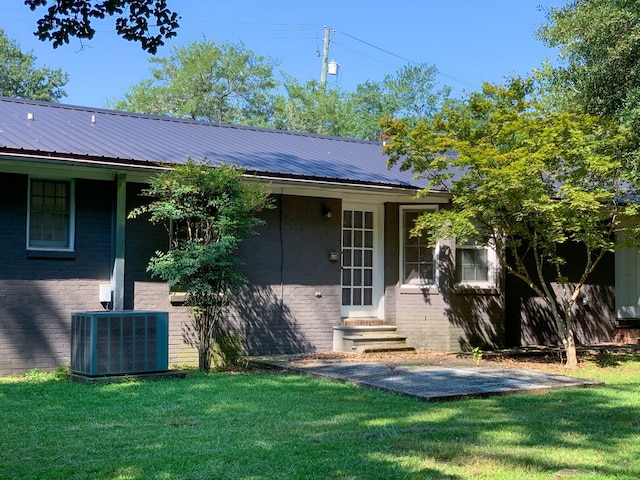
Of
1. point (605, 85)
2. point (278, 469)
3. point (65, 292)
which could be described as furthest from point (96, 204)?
point (605, 85)

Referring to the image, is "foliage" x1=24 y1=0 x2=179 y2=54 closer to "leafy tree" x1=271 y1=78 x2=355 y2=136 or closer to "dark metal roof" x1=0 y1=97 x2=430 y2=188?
"dark metal roof" x1=0 y1=97 x2=430 y2=188

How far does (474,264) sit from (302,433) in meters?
8.05

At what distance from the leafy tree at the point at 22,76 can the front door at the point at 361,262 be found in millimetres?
32428

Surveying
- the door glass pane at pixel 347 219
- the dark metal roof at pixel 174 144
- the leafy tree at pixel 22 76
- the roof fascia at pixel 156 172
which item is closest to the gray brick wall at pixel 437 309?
the door glass pane at pixel 347 219

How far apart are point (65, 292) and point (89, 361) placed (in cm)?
→ 173

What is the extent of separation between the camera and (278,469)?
5016mm

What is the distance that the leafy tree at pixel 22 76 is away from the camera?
41.5m

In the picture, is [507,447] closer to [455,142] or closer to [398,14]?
[455,142]

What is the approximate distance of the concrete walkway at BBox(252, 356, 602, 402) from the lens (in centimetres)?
834

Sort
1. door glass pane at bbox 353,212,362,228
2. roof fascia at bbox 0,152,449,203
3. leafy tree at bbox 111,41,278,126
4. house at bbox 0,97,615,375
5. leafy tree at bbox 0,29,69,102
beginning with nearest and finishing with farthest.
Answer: roof fascia at bbox 0,152,449,203 < house at bbox 0,97,615,375 < door glass pane at bbox 353,212,362,228 < leafy tree at bbox 111,41,278,126 < leafy tree at bbox 0,29,69,102

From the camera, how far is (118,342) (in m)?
9.28

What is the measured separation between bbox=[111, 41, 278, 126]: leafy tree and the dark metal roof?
2299cm

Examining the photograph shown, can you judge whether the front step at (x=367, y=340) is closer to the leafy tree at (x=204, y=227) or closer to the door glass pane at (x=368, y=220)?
the door glass pane at (x=368, y=220)

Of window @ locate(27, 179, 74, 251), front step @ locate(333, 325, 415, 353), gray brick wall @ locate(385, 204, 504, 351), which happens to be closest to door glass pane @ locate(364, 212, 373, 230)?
gray brick wall @ locate(385, 204, 504, 351)
